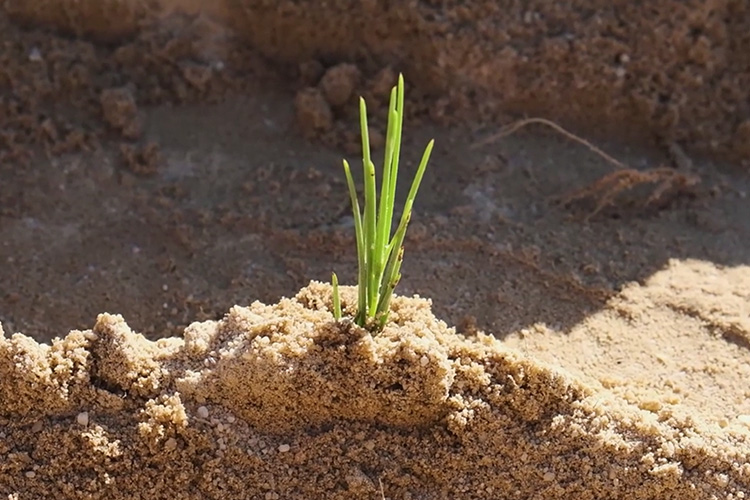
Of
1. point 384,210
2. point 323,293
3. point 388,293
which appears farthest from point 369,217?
point 323,293

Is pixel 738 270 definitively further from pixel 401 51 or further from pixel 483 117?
pixel 401 51

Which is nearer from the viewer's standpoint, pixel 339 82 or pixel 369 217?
pixel 369 217

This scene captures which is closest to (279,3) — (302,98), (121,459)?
(302,98)

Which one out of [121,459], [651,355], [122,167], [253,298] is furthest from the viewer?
[122,167]

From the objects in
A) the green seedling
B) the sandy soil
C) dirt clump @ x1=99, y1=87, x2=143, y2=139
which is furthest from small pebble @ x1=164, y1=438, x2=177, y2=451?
dirt clump @ x1=99, y1=87, x2=143, y2=139

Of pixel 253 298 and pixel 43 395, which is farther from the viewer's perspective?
pixel 253 298

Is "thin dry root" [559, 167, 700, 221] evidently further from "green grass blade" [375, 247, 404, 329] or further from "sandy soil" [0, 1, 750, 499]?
"green grass blade" [375, 247, 404, 329]

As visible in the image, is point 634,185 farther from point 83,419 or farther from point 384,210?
point 83,419
